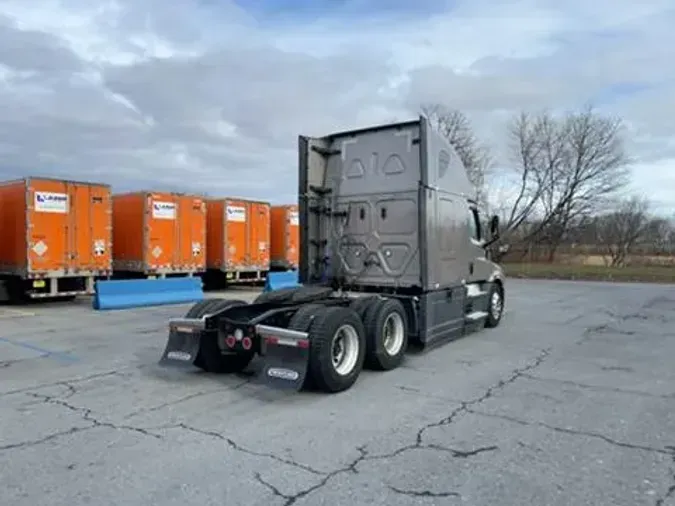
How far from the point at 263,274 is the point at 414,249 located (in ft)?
46.3

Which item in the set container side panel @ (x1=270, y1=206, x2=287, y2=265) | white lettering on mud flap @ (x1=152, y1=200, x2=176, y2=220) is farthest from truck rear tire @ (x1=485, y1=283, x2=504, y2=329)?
container side panel @ (x1=270, y1=206, x2=287, y2=265)

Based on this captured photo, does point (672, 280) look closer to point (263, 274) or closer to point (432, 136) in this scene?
point (263, 274)

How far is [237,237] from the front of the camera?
70.7 feet

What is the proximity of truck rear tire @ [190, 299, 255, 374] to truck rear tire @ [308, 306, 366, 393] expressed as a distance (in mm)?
1165

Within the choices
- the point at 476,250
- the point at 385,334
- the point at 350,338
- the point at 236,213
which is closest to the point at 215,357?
the point at 350,338

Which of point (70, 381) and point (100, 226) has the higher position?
point (100, 226)

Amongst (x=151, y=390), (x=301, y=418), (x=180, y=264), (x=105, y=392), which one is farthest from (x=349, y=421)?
(x=180, y=264)

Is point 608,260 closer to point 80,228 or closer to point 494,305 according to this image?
point 494,305

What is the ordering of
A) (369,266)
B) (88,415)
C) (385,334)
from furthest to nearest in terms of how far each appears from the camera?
(369,266) < (385,334) < (88,415)

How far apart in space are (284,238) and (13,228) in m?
10.6

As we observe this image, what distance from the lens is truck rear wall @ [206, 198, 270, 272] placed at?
2127cm

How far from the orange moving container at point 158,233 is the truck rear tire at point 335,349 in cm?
1276

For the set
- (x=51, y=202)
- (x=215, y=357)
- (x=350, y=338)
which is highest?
(x=51, y=202)

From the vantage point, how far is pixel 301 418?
5.75 meters
